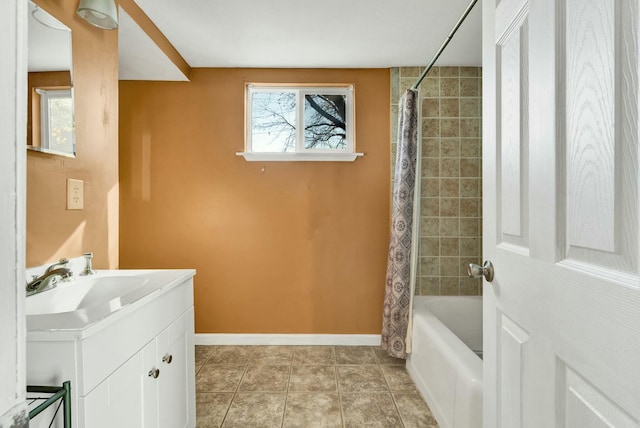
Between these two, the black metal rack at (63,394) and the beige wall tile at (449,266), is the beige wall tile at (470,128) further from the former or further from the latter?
the black metal rack at (63,394)

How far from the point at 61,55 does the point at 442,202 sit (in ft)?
8.42

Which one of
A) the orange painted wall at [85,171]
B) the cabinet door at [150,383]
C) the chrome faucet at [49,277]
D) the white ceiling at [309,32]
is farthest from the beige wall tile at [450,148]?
the chrome faucet at [49,277]

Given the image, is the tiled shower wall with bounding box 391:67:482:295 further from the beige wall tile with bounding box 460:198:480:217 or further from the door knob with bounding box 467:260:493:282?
the door knob with bounding box 467:260:493:282

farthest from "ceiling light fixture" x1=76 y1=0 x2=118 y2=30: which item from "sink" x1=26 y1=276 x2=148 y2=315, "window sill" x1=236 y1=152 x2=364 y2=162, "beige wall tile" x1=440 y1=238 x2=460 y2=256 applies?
"beige wall tile" x1=440 y1=238 x2=460 y2=256

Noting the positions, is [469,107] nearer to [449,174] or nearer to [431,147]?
[431,147]

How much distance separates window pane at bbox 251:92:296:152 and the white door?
2.04m

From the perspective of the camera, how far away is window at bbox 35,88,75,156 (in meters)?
1.29

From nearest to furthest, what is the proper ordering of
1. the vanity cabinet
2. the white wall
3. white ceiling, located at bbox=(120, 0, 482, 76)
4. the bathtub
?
1. the white wall
2. the vanity cabinet
3. the bathtub
4. white ceiling, located at bbox=(120, 0, 482, 76)

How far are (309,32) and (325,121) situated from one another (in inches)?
30.4

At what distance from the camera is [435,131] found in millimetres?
2801

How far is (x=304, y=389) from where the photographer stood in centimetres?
216

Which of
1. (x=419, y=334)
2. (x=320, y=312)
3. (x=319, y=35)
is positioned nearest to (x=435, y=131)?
(x=319, y=35)

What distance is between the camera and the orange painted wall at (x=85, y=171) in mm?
1291

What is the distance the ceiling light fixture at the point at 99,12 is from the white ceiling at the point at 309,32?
478 millimetres
